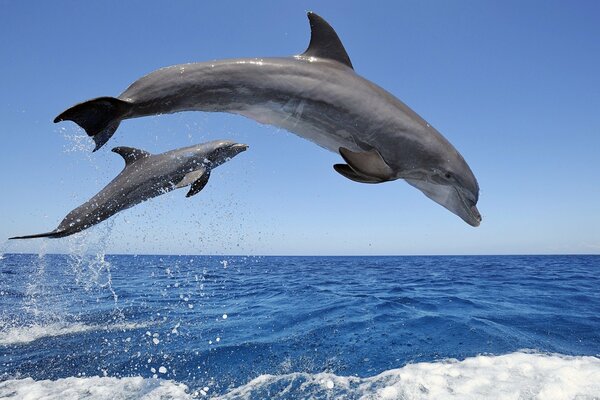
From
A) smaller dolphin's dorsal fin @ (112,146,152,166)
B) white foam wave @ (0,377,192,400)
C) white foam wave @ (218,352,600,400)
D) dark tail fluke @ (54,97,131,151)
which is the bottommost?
white foam wave @ (0,377,192,400)

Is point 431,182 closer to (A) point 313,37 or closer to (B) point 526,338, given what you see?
(A) point 313,37

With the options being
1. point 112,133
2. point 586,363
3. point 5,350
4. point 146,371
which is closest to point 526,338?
point 586,363

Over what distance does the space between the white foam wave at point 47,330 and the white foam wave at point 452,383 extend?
647cm

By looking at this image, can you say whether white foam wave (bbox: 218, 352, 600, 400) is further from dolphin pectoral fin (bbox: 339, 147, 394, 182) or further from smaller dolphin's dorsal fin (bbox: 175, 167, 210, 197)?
dolphin pectoral fin (bbox: 339, 147, 394, 182)

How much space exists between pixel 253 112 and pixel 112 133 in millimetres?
1175

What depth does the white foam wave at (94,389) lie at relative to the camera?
765cm

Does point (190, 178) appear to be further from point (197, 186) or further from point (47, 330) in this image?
point (47, 330)

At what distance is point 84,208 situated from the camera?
512 cm

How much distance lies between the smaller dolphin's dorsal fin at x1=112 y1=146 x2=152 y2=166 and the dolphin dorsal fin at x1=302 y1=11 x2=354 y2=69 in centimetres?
326

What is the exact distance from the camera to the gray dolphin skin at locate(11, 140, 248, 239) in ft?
16.5

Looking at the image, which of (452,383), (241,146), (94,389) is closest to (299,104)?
(241,146)

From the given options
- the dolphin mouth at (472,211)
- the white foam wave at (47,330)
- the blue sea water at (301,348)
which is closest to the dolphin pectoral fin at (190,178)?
the blue sea water at (301,348)

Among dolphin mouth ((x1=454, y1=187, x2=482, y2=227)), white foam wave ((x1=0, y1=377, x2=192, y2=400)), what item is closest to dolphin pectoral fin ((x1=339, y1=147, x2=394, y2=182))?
dolphin mouth ((x1=454, y1=187, x2=482, y2=227))

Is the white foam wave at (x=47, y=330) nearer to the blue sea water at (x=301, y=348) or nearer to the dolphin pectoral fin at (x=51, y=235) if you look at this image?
the blue sea water at (x=301, y=348)
